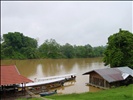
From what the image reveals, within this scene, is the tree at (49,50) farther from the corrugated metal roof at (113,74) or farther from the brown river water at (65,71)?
the corrugated metal roof at (113,74)

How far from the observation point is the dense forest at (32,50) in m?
58.2

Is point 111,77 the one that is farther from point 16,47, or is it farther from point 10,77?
point 16,47

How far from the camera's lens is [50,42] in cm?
6750

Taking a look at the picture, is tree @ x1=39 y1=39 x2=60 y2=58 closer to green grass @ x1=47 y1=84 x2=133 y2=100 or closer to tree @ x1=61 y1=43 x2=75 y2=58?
tree @ x1=61 y1=43 x2=75 y2=58

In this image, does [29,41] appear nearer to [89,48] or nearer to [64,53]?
[64,53]

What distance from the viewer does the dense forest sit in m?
58.2

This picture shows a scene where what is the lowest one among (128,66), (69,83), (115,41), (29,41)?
(69,83)

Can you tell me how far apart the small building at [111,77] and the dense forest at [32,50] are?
119ft

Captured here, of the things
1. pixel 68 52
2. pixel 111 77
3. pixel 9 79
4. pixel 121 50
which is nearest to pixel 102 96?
pixel 9 79

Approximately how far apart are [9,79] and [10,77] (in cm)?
35

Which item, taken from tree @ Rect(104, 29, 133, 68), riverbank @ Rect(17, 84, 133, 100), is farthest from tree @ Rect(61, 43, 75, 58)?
riverbank @ Rect(17, 84, 133, 100)

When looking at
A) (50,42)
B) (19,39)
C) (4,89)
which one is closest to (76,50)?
(50,42)

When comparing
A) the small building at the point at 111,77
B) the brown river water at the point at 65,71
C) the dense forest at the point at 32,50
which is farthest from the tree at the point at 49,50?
the small building at the point at 111,77

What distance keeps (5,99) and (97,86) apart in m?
11.0
